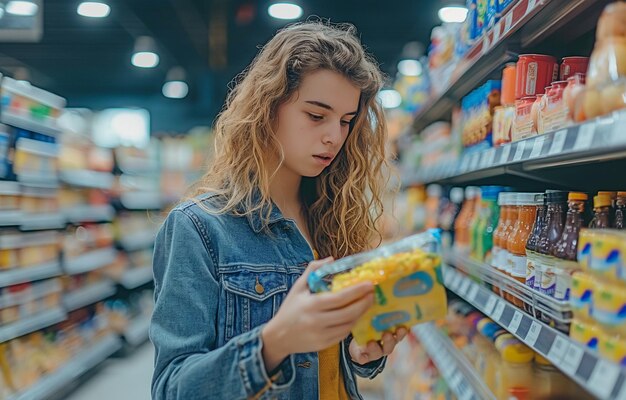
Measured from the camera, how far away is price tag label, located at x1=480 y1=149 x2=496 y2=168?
1.96m

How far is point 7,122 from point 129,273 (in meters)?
3.12

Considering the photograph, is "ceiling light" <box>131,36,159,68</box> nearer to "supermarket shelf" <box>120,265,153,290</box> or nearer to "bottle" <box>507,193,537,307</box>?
"supermarket shelf" <box>120,265,153,290</box>

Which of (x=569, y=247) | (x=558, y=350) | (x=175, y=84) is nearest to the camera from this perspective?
(x=558, y=350)

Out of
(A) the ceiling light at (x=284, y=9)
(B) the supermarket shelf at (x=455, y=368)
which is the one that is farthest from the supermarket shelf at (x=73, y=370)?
(A) the ceiling light at (x=284, y=9)

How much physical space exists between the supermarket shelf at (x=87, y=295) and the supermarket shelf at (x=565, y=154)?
3426 millimetres

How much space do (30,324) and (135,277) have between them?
2786 millimetres

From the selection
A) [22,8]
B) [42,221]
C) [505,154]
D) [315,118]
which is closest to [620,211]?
[505,154]

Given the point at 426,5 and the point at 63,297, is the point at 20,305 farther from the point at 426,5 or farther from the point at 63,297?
the point at 426,5

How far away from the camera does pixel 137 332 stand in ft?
22.6

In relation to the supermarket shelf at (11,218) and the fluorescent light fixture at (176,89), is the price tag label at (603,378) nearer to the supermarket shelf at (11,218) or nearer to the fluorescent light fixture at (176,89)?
the supermarket shelf at (11,218)

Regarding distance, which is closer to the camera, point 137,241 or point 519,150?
point 519,150

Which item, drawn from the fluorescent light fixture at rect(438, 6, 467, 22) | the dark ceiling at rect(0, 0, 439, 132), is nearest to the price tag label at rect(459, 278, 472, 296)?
the fluorescent light fixture at rect(438, 6, 467, 22)

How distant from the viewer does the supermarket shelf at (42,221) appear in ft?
14.0

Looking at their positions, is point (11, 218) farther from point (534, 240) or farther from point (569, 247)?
point (569, 247)
